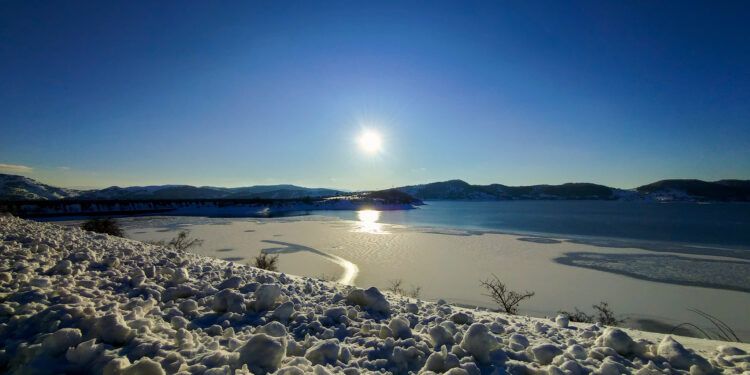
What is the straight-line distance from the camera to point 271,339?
244cm

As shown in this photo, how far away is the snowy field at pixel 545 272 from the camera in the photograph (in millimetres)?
10352

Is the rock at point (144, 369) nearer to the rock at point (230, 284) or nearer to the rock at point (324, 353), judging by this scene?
the rock at point (324, 353)

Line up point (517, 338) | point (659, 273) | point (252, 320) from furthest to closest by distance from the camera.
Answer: point (659, 273) → point (252, 320) → point (517, 338)

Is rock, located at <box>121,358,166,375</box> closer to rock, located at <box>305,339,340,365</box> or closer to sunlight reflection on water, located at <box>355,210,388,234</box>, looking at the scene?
rock, located at <box>305,339,340,365</box>

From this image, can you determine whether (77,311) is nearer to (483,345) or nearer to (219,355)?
(219,355)

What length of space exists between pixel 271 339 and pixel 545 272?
15190 millimetres

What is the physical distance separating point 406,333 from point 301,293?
2.47 meters

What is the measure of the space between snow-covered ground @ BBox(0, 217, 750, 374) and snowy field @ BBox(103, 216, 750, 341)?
7.24 metres

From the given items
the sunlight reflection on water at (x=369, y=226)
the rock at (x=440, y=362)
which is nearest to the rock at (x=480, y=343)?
the rock at (x=440, y=362)

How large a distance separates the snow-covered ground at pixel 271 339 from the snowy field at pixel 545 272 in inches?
285

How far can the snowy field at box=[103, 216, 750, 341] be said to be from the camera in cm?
1035

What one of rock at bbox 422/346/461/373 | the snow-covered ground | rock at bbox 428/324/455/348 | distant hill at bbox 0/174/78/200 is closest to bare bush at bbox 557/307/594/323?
the snow-covered ground

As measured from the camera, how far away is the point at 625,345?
2961 mm

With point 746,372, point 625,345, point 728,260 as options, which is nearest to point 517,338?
point 625,345
